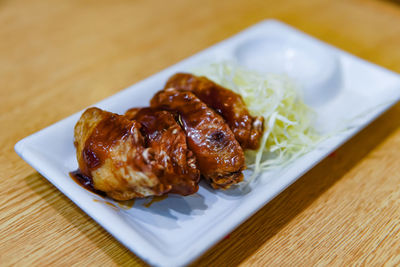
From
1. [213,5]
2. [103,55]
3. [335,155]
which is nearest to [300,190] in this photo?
[335,155]

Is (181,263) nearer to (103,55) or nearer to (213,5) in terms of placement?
(103,55)

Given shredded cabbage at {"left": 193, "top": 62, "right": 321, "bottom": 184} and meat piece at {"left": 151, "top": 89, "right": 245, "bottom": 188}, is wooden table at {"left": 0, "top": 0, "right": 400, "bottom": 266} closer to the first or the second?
shredded cabbage at {"left": 193, "top": 62, "right": 321, "bottom": 184}

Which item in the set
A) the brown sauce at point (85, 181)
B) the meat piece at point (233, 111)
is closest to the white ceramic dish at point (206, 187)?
the brown sauce at point (85, 181)

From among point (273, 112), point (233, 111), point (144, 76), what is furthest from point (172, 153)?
point (144, 76)

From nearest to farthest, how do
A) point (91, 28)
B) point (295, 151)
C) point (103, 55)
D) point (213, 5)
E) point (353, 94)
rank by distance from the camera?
point (295, 151) < point (353, 94) < point (103, 55) < point (91, 28) < point (213, 5)

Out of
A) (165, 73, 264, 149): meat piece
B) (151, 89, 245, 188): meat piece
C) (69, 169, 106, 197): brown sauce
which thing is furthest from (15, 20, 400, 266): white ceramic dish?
(165, 73, 264, 149): meat piece

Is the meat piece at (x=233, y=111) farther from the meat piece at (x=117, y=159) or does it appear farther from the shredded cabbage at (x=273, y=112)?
the meat piece at (x=117, y=159)
